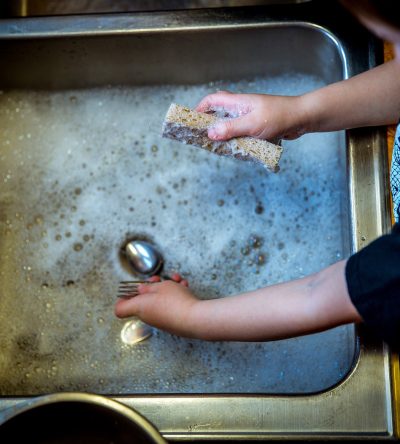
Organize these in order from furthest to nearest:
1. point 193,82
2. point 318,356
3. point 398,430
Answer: point 193,82
point 318,356
point 398,430

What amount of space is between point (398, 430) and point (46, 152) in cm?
66

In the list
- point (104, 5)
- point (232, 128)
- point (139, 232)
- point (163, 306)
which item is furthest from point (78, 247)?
point (104, 5)

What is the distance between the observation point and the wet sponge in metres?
0.70

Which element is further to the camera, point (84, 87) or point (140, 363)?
point (84, 87)

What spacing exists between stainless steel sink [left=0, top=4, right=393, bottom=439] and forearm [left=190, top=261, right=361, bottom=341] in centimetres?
11

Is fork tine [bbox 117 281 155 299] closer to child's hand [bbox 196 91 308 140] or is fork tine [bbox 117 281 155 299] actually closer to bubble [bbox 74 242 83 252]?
bubble [bbox 74 242 83 252]

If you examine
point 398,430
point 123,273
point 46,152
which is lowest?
point 398,430

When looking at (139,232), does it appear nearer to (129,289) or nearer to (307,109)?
(129,289)

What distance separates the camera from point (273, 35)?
2.68ft

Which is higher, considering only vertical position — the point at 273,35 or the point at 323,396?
the point at 273,35

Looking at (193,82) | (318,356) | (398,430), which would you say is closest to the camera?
(398,430)

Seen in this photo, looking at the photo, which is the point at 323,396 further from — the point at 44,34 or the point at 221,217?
the point at 44,34

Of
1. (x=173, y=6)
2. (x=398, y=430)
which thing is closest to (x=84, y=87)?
(x=173, y=6)

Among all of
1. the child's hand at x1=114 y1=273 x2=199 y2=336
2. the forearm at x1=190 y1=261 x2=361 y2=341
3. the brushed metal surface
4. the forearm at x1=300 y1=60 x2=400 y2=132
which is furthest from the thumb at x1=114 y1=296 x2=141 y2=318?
the brushed metal surface
